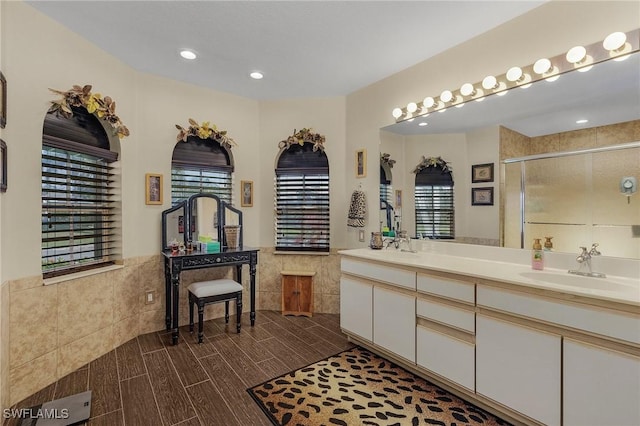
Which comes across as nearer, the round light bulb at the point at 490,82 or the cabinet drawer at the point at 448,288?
the cabinet drawer at the point at 448,288

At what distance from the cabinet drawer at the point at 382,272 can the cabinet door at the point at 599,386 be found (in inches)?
38.7

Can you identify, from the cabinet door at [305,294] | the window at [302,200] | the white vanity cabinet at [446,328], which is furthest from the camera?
the window at [302,200]

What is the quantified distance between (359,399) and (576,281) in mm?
1580

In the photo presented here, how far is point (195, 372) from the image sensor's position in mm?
2406

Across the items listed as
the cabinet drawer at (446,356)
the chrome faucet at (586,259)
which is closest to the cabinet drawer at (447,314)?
the cabinet drawer at (446,356)

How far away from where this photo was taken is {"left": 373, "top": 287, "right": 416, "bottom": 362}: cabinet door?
7.55ft

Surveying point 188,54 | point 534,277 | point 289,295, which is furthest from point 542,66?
point 289,295

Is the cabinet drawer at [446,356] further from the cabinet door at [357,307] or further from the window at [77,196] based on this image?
the window at [77,196]

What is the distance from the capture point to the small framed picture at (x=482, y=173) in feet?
8.04

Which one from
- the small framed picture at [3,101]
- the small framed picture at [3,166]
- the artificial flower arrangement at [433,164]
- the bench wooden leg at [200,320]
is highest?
the small framed picture at [3,101]

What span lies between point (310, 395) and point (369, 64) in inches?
114

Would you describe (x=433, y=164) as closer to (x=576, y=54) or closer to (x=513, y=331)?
(x=576, y=54)

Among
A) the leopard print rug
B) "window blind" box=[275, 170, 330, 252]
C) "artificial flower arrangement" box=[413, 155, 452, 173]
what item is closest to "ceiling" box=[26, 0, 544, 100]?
"artificial flower arrangement" box=[413, 155, 452, 173]

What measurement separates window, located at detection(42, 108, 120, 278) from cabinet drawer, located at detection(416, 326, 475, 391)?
9.47 feet
